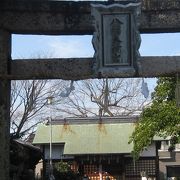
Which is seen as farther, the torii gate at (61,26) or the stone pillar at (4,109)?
the torii gate at (61,26)

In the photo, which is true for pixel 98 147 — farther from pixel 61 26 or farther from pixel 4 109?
pixel 4 109

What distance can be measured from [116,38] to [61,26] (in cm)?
107

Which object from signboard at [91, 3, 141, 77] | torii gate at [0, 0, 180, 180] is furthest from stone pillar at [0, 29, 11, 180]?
signboard at [91, 3, 141, 77]

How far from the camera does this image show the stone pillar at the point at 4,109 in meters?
8.32

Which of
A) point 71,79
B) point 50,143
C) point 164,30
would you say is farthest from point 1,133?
point 50,143

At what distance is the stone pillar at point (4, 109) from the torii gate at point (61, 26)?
0.02 meters

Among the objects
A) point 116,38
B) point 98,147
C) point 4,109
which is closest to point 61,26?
point 116,38

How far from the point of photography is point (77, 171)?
29.5 m

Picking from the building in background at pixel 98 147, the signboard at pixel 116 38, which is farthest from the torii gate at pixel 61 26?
the building in background at pixel 98 147

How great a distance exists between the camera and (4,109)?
840 cm

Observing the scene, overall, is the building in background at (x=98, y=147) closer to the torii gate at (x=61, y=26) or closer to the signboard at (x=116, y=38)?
the torii gate at (x=61, y=26)

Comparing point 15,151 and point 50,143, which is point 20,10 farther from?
point 50,143

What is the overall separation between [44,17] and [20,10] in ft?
1.50

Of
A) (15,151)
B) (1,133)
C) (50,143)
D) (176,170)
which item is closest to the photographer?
(1,133)
